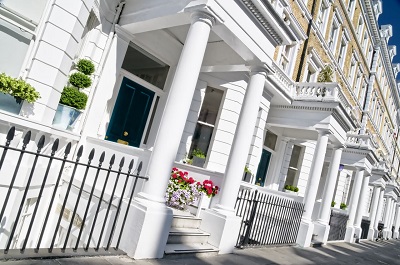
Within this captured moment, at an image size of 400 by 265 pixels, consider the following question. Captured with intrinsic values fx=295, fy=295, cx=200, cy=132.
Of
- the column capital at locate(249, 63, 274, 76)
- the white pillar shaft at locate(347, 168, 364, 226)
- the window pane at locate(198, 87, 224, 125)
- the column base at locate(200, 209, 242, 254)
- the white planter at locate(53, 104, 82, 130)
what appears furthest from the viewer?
the white pillar shaft at locate(347, 168, 364, 226)

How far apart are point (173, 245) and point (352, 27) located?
17.4 metres

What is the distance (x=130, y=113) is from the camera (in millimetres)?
7906

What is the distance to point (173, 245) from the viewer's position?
17.0 ft

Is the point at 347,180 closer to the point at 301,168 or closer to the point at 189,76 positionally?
the point at 301,168

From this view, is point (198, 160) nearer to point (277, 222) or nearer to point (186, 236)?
point (277, 222)

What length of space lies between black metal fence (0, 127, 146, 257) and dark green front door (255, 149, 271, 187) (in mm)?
7650

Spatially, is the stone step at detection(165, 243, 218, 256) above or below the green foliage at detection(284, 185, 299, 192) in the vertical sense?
below

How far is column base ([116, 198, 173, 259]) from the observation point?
437 cm

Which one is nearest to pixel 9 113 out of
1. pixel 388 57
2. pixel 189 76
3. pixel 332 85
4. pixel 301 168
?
pixel 189 76

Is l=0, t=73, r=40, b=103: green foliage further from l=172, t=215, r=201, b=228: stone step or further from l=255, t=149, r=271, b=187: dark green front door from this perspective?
l=255, t=149, r=271, b=187: dark green front door

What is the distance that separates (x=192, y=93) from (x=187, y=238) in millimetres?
2707

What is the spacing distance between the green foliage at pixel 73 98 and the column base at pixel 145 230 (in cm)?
261

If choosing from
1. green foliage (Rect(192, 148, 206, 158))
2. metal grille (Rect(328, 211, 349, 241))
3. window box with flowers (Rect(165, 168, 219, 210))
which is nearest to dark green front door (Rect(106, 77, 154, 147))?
green foliage (Rect(192, 148, 206, 158))

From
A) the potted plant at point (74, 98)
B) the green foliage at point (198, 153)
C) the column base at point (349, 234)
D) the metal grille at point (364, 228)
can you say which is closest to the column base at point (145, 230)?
the potted plant at point (74, 98)
